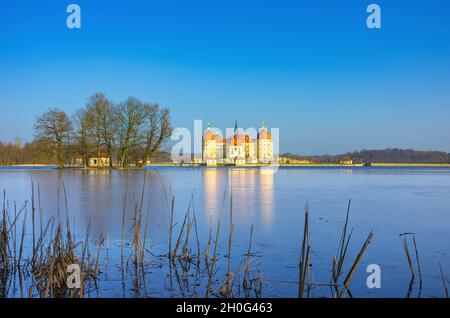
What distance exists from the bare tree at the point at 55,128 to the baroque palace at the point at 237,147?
63691 millimetres

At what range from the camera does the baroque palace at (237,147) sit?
10631 centimetres

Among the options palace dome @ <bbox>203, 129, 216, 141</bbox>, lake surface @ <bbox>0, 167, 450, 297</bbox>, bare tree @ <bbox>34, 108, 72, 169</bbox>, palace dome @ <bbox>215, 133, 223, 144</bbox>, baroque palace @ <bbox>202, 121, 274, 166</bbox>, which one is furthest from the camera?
palace dome @ <bbox>215, 133, 223, 144</bbox>

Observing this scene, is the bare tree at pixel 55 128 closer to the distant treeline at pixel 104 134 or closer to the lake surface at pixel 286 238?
the distant treeline at pixel 104 134

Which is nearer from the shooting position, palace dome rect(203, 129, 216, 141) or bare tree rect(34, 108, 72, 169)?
bare tree rect(34, 108, 72, 169)

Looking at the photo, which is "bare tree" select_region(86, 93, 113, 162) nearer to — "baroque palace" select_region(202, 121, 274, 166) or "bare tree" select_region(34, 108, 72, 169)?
"bare tree" select_region(34, 108, 72, 169)

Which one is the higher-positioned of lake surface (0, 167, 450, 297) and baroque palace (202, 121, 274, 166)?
baroque palace (202, 121, 274, 166)

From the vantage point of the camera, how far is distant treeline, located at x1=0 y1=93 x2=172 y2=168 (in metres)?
38.9

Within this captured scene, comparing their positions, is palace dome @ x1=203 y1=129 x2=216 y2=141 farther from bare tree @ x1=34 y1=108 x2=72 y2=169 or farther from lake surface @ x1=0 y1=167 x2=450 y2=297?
lake surface @ x1=0 y1=167 x2=450 y2=297

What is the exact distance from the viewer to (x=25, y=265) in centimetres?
478

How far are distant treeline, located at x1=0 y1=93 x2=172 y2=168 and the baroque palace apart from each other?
5937 centimetres

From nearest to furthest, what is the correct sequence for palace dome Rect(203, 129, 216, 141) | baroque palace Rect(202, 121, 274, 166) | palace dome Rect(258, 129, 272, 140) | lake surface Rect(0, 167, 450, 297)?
lake surface Rect(0, 167, 450, 297) → baroque palace Rect(202, 121, 274, 166) → palace dome Rect(203, 129, 216, 141) → palace dome Rect(258, 129, 272, 140)

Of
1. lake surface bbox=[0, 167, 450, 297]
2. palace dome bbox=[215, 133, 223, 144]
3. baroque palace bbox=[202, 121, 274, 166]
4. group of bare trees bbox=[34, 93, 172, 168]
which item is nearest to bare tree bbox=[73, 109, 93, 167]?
group of bare trees bbox=[34, 93, 172, 168]

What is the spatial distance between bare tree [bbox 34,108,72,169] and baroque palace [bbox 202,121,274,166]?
209 feet
